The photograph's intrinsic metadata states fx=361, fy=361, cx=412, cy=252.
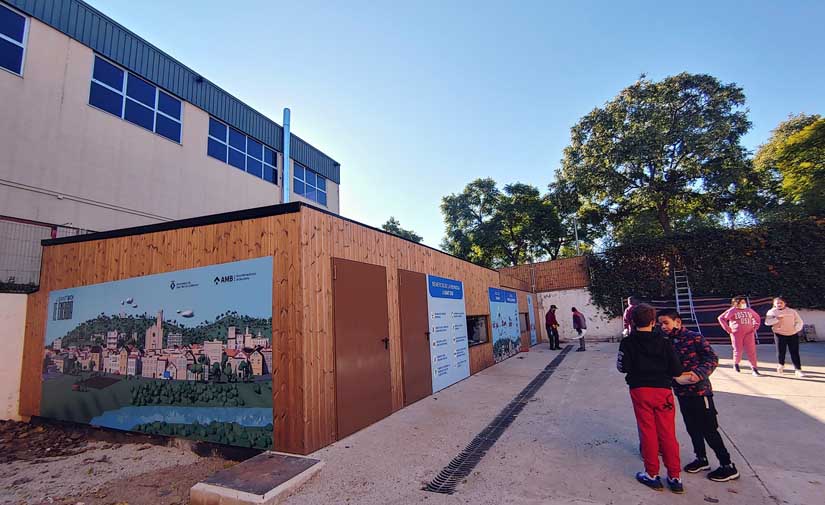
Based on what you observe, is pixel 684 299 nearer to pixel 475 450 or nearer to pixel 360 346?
pixel 475 450

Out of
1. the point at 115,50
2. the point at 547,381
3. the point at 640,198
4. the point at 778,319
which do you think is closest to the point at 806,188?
the point at 640,198

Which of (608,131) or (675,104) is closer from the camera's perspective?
(675,104)

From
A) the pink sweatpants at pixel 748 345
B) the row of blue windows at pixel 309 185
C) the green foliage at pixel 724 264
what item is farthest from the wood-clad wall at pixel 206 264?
the green foliage at pixel 724 264

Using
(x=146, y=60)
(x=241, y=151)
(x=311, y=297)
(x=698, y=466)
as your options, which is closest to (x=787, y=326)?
(x=698, y=466)

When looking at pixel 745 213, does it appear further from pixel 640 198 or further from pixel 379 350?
pixel 379 350

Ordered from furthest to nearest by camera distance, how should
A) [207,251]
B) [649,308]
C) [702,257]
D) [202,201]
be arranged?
[702,257]
[202,201]
[207,251]
[649,308]

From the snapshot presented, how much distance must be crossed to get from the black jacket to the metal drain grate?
187cm

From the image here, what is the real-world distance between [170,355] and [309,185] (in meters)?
15.1

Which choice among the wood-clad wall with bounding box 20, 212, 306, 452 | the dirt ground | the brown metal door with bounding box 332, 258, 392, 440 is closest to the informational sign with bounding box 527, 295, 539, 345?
the brown metal door with bounding box 332, 258, 392, 440

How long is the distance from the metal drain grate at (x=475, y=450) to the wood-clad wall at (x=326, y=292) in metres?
1.64

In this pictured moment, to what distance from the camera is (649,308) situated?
3332 mm

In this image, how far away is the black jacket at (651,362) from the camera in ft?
10.5

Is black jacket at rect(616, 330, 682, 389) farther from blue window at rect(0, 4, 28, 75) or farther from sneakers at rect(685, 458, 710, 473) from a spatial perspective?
blue window at rect(0, 4, 28, 75)

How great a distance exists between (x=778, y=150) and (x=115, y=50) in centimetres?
3287
